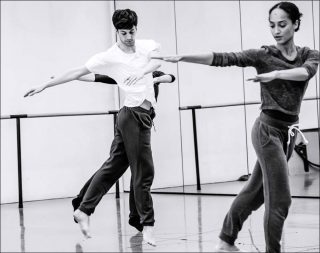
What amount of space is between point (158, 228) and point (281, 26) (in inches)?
98.2

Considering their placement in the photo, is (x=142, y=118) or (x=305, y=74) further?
(x=142, y=118)

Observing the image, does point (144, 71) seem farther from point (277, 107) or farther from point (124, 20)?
point (277, 107)

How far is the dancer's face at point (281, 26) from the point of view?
4.07 meters

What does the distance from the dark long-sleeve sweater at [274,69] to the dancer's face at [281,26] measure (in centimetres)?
7

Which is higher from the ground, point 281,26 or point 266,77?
point 281,26

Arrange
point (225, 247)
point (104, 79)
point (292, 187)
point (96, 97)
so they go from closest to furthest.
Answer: point (225, 247)
point (104, 79)
point (292, 187)
point (96, 97)

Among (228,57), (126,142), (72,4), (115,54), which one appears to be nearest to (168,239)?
(126,142)

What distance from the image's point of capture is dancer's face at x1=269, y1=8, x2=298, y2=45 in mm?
4066

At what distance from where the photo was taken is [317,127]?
7645 millimetres

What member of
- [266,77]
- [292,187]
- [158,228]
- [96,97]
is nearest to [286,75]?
[266,77]

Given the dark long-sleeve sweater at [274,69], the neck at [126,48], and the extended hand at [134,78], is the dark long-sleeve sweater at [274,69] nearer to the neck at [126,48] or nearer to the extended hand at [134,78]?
the extended hand at [134,78]

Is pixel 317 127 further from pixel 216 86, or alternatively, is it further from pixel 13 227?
pixel 13 227

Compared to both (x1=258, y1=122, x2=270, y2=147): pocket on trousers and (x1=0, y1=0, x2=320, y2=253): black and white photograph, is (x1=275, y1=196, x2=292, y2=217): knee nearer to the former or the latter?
(x1=258, y1=122, x2=270, y2=147): pocket on trousers

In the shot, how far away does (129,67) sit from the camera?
535 cm
